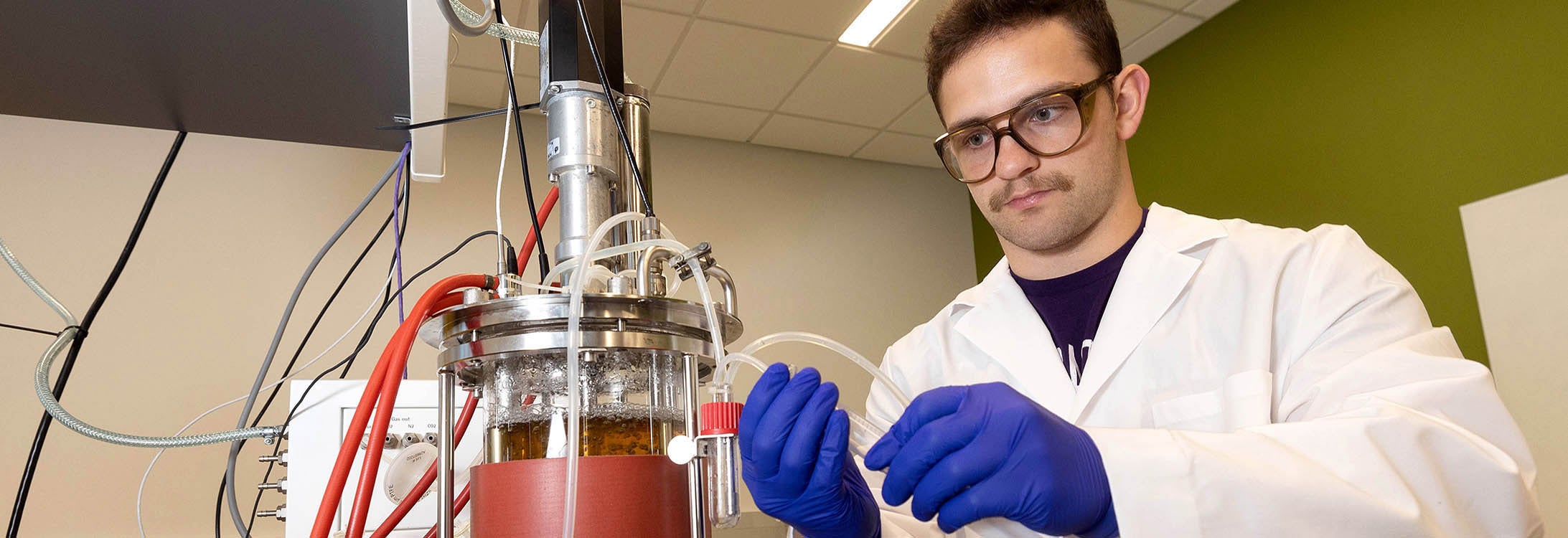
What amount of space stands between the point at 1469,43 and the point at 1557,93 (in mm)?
286

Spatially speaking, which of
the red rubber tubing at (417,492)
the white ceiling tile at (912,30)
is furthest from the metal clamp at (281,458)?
the white ceiling tile at (912,30)

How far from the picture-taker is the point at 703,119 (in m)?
3.84

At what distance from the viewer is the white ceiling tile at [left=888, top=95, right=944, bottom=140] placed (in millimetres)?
3807

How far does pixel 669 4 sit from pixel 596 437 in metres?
2.42

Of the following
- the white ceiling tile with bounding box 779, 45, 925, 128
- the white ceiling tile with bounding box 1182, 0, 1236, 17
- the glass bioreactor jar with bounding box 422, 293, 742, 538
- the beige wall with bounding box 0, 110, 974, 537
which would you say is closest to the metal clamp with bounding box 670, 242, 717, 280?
the glass bioreactor jar with bounding box 422, 293, 742, 538

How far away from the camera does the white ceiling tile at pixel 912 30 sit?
2.98m

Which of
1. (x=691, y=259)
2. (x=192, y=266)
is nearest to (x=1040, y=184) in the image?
(x=691, y=259)

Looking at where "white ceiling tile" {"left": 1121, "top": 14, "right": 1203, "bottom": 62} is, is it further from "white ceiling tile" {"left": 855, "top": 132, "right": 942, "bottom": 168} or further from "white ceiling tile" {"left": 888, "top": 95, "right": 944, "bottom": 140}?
"white ceiling tile" {"left": 855, "top": 132, "right": 942, "bottom": 168}

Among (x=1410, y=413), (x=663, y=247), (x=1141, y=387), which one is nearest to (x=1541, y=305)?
(x=1141, y=387)

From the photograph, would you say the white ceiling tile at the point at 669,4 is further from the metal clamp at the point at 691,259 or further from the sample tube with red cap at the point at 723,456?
the sample tube with red cap at the point at 723,456

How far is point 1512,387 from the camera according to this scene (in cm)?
230

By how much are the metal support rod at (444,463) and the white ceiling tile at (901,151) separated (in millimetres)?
3543

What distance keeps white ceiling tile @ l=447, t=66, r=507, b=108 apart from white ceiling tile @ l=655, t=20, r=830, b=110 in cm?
62

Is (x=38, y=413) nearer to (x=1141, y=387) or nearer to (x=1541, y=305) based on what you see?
(x=1141, y=387)
